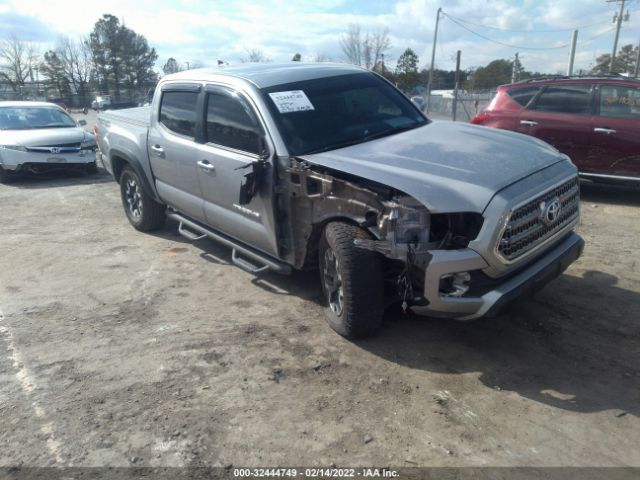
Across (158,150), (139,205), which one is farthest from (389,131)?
Answer: (139,205)

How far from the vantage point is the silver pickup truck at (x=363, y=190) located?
3.24 m

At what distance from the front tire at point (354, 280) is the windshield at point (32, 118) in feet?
31.9

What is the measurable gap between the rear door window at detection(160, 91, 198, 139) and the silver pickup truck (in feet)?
0.07

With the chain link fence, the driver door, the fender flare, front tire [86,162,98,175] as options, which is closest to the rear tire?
the fender flare

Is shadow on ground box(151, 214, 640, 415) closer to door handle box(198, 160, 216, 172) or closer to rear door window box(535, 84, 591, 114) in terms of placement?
door handle box(198, 160, 216, 172)

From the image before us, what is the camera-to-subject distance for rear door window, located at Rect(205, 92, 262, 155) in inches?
170

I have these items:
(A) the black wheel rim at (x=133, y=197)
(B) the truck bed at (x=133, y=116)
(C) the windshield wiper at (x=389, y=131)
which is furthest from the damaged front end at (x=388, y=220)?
(A) the black wheel rim at (x=133, y=197)

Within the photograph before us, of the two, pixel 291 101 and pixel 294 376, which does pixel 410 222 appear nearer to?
pixel 294 376

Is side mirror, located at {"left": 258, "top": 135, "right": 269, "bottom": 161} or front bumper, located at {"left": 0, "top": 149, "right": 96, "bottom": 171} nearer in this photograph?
side mirror, located at {"left": 258, "top": 135, "right": 269, "bottom": 161}

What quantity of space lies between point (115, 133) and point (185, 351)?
4.05 metres

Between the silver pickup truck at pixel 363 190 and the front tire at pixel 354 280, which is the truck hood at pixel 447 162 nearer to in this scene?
the silver pickup truck at pixel 363 190

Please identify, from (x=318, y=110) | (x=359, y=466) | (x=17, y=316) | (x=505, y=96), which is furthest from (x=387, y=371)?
(x=505, y=96)

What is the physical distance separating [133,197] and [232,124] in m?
2.98

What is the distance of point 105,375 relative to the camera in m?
3.62
